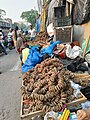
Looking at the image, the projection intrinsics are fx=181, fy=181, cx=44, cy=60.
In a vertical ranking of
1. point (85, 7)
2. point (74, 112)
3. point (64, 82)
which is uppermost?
point (85, 7)

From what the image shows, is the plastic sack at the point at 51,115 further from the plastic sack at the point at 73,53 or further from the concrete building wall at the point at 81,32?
the concrete building wall at the point at 81,32

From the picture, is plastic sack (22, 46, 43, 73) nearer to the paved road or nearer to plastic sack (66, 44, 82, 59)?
the paved road

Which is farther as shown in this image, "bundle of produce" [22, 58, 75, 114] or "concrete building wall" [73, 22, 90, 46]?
"concrete building wall" [73, 22, 90, 46]

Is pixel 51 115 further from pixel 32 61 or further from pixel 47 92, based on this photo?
pixel 32 61

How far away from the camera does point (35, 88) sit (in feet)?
11.4

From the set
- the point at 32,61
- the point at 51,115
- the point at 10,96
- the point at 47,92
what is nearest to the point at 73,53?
the point at 32,61

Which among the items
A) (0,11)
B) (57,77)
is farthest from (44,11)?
(0,11)

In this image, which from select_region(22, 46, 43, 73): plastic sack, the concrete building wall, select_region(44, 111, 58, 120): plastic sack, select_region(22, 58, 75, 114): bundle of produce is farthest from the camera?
the concrete building wall

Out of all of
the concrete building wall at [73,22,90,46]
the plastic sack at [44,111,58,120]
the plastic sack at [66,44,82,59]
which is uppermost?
the concrete building wall at [73,22,90,46]

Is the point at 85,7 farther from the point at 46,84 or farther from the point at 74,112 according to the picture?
the point at 74,112

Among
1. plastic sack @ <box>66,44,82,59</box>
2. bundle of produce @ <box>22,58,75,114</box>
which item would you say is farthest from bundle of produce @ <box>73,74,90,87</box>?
plastic sack @ <box>66,44,82,59</box>

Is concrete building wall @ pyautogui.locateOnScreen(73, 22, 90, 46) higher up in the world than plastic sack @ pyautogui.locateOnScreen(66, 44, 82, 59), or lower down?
higher up

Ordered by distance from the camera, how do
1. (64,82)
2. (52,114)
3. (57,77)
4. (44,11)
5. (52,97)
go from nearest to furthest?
(52,114) < (52,97) < (64,82) < (57,77) < (44,11)

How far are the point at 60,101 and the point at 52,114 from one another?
262mm
